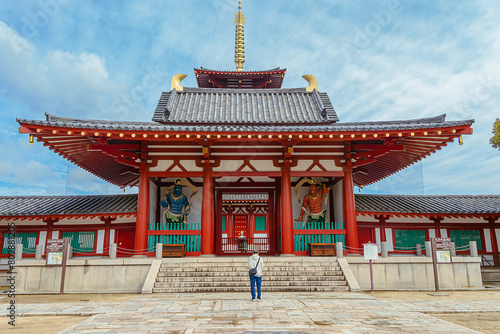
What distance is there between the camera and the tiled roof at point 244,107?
16422 mm

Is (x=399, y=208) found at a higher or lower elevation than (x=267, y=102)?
lower

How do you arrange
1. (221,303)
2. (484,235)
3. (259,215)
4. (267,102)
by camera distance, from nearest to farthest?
1. (221,303)
2. (484,235)
3. (267,102)
4. (259,215)

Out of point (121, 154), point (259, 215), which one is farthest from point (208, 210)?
point (259, 215)

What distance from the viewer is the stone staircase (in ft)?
35.2

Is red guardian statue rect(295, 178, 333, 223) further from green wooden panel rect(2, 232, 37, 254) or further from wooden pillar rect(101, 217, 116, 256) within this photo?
green wooden panel rect(2, 232, 37, 254)

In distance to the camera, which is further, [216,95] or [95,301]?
[216,95]

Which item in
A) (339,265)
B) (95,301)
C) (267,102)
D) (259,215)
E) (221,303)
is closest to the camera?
(221,303)

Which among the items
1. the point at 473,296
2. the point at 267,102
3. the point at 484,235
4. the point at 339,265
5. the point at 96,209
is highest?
the point at 267,102

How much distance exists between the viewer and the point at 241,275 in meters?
11.4

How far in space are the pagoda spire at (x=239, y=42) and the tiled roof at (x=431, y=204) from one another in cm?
1694

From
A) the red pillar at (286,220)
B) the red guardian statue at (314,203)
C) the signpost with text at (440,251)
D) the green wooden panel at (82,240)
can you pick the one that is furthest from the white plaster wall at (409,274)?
the green wooden panel at (82,240)

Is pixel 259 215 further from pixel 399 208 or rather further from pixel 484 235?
pixel 484 235

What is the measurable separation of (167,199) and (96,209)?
11.3 feet

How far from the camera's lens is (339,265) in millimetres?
11812
